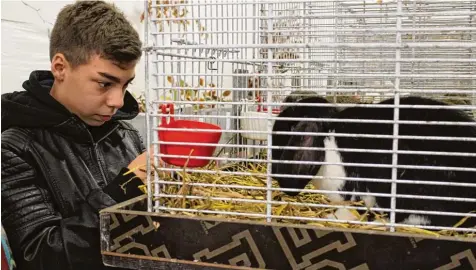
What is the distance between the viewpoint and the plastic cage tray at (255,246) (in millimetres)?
794

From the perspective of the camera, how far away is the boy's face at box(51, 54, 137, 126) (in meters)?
1.38

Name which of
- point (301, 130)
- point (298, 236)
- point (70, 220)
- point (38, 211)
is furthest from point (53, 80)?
point (298, 236)

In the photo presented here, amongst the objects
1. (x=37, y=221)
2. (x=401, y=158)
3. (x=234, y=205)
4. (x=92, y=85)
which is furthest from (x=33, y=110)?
(x=401, y=158)

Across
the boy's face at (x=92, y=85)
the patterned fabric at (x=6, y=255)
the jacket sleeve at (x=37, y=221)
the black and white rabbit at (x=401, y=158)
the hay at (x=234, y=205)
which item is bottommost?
the patterned fabric at (x=6, y=255)

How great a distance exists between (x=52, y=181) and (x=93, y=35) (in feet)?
1.42

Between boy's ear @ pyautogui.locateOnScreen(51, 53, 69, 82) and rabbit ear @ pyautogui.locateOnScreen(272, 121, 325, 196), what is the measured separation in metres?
0.76

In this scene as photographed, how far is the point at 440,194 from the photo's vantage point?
104 cm

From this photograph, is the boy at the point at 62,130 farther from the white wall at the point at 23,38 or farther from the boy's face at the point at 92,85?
the white wall at the point at 23,38

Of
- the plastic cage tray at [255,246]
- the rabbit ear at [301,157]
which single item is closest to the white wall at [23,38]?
the plastic cage tray at [255,246]

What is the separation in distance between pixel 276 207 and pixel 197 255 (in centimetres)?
21

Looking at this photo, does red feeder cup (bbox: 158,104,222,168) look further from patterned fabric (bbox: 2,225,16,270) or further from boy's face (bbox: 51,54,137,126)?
patterned fabric (bbox: 2,225,16,270)

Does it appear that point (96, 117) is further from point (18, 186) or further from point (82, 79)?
point (18, 186)

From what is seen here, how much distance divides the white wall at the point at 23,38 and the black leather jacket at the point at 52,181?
120 millimetres

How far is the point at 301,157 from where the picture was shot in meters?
1.04
